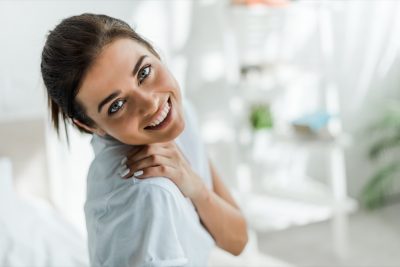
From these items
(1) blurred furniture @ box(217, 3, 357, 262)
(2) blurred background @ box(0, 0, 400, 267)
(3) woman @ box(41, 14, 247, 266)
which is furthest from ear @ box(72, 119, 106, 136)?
(1) blurred furniture @ box(217, 3, 357, 262)

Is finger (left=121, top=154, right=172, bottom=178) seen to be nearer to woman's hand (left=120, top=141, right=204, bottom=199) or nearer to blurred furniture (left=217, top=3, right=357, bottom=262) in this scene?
woman's hand (left=120, top=141, right=204, bottom=199)

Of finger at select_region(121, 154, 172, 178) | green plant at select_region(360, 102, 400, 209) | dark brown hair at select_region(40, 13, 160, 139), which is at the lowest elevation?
green plant at select_region(360, 102, 400, 209)

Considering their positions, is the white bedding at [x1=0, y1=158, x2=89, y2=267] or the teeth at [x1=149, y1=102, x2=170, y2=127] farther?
the white bedding at [x1=0, y1=158, x2=89, y2=267]

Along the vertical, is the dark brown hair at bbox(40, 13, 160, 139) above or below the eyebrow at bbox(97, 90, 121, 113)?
above

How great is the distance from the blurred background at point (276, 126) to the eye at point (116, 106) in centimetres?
75

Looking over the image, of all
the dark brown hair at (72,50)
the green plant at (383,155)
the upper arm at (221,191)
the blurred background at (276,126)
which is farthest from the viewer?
the green plant at (383,155)

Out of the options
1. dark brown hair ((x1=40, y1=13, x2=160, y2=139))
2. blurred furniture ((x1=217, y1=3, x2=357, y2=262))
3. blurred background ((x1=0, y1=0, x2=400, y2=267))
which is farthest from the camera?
blurred furniture ((x1=217, y1=3, x2=357, y2=262))

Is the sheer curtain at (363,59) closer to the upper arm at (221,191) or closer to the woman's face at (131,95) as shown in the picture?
the upper arm at (221,191)

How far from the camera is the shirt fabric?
871 millimetres

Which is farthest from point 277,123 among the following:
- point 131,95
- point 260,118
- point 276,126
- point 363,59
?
point 131,95

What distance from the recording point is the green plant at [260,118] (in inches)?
93.0

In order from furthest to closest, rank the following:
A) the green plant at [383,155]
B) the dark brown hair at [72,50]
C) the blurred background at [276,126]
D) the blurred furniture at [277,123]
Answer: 1. the green plant at [383,155]
2. the blurred furniture at [277,123]
3. the blurred background at [276,126]
4. the dark brown hair at [72,50]

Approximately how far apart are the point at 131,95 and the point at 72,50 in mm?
105

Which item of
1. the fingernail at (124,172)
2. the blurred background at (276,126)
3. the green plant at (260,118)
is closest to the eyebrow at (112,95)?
the fingernail at (124,172)
